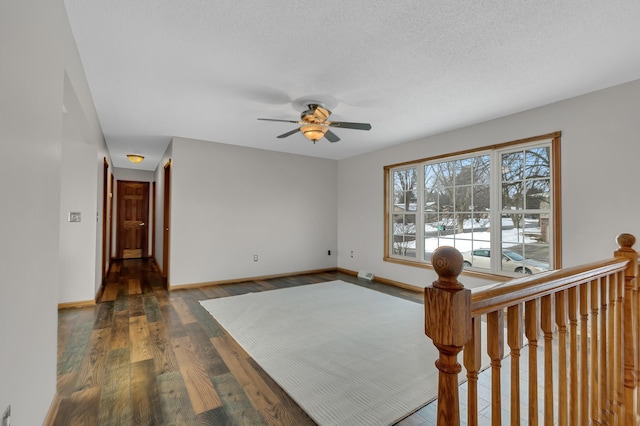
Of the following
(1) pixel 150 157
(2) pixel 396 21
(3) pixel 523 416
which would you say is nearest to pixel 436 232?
(3) pixel 523 416

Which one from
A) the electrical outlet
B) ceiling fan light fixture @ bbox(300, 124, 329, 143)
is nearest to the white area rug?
the electrical outlet

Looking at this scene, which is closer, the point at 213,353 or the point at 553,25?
the point at 553,25

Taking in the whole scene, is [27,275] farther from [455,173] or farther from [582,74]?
[455,173]

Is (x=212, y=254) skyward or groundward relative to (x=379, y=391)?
skyward

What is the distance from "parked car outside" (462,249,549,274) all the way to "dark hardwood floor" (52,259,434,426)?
8.31 feet

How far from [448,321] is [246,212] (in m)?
4.90

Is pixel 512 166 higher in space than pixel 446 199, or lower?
higher

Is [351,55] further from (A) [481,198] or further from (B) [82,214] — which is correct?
(B) [82,214]

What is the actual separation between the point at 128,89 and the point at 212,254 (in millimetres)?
2800

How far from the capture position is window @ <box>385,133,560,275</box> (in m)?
3.38

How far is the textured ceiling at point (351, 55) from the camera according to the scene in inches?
72.8

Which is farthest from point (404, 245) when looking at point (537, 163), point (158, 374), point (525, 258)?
point (158, 374)

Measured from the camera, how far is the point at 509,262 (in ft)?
12.1

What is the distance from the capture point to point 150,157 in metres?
6.33
